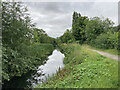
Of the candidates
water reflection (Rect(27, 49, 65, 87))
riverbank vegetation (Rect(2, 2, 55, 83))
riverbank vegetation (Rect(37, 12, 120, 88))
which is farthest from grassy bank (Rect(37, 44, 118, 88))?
riverbank vegetation (Rect(2, 2, 55, 83))

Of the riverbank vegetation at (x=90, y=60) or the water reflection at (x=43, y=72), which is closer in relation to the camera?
the riverbank vegetation at (x=90, y=60)

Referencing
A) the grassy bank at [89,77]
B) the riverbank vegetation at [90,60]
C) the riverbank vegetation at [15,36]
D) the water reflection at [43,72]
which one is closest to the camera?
the grassy bank at [89,77]

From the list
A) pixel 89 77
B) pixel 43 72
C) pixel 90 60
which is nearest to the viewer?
pixel 89 77

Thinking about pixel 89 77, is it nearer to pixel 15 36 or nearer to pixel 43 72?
pixel 15 36

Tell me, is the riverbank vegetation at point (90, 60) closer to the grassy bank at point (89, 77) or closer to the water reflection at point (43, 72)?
the grassy bank at point (89, 77)

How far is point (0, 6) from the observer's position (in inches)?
186

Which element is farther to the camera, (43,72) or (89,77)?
(43,72)

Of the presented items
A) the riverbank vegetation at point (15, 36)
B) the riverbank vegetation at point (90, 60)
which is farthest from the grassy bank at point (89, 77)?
the riverbank vegetation at point (15, 36)

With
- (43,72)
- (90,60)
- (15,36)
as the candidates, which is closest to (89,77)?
(90,60)

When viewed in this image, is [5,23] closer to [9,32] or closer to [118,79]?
[9,32]

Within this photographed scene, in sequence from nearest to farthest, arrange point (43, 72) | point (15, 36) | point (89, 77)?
point (89, 77) < point (15, 36) < point (43, 72)

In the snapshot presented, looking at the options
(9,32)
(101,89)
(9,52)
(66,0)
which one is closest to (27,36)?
(9,32)

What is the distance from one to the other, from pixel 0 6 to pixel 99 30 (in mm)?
15910

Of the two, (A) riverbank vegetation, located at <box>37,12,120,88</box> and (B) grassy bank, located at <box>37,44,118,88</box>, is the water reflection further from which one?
(A) riverbank vegetation, located at <box>37,12,120,88</box>
